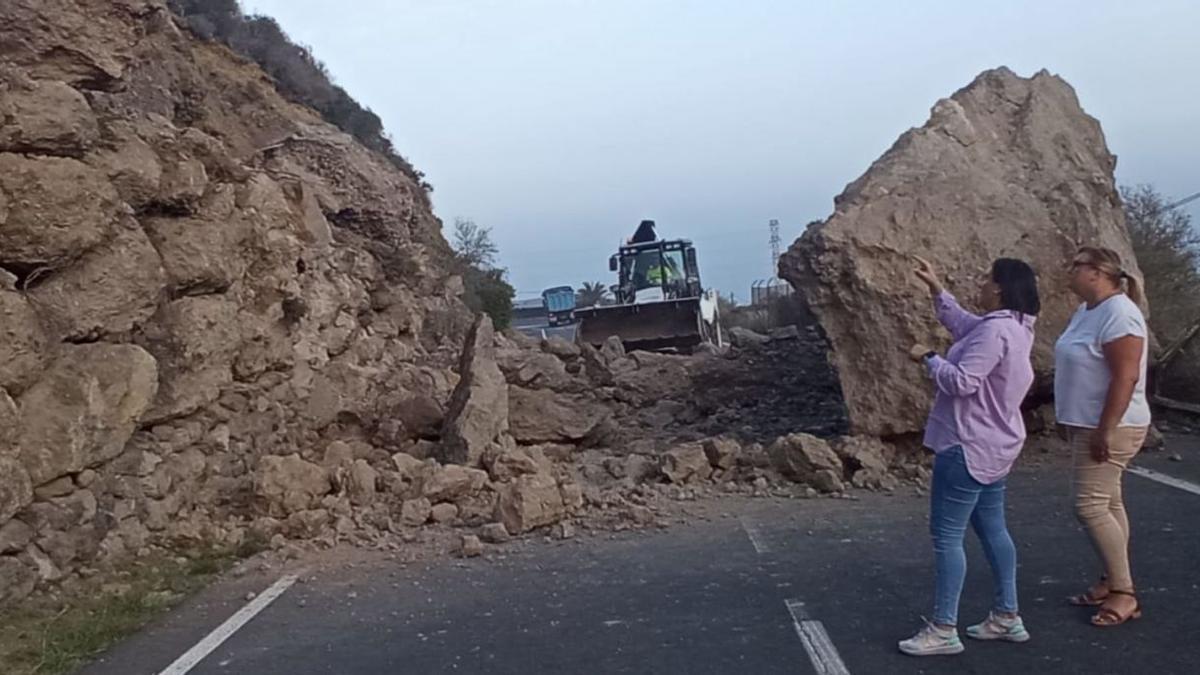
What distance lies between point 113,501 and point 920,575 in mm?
5575

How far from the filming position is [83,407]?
867 centimetres

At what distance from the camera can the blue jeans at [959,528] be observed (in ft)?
18.5

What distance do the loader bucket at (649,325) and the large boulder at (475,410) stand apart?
46.1 feet

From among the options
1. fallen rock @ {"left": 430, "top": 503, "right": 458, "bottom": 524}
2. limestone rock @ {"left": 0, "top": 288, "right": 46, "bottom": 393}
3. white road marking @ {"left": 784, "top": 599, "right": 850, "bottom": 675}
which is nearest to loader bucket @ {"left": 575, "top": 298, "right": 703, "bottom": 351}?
fallen rock @ {"left": 430, "top": 503, "right": 458, "bottom": 524}

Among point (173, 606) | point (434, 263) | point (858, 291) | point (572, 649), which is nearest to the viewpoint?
point (572, 649)

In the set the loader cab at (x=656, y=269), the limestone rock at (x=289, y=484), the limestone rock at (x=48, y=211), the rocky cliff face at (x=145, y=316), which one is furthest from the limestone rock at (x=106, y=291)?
the loader cab at (x=656, y=269)

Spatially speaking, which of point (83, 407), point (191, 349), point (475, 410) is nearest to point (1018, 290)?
point (83, 407)

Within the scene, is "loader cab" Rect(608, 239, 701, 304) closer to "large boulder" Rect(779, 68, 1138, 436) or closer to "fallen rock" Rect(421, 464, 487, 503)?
"large boulder" Rect(779, 68, 1138, 436)

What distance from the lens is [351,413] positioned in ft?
42.3

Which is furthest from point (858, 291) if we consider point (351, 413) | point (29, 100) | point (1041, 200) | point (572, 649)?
point (29, 100)

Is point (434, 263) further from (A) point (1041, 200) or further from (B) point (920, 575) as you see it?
(B) point (920, 575)

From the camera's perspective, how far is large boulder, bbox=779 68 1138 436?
1167 centimetres

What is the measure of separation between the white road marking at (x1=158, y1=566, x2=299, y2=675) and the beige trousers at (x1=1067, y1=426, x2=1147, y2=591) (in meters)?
4.50

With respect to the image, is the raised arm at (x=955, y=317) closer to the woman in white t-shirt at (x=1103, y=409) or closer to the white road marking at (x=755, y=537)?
the woman in white t-shirt at (x=1103, y=409)
